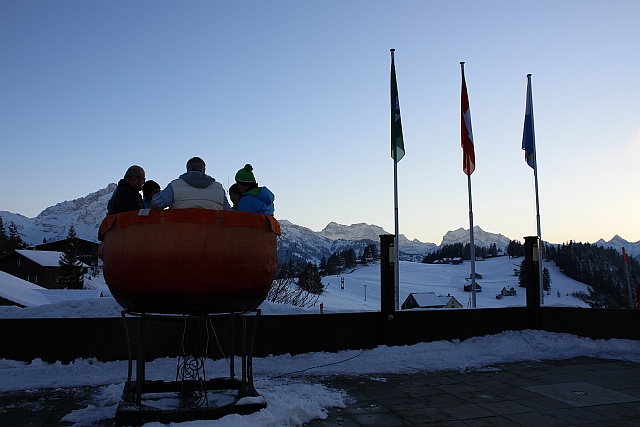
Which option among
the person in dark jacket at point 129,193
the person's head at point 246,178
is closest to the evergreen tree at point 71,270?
the person in dark jacket at point 129,193

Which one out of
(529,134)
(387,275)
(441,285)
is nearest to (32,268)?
(529,134)

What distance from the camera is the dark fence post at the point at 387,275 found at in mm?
7152

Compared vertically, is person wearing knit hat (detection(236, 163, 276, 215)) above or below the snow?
above

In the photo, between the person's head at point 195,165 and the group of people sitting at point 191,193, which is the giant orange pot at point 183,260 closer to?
→ the group of people sitting at point 191,193

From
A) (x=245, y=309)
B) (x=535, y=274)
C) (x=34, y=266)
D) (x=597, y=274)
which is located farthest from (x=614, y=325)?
(x=597, y=274)

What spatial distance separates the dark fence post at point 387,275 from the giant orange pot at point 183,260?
375 cm

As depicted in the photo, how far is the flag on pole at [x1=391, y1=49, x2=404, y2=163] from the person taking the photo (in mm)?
13250

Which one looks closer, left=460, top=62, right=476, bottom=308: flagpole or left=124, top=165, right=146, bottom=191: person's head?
left=124, top=165, right=146, bottom=191: person's head

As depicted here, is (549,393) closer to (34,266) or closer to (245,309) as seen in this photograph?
(245,309)

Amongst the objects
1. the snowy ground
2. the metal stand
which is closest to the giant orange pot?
the metal stand

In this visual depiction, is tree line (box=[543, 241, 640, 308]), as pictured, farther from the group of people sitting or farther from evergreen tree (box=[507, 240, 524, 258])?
the group of people sitting

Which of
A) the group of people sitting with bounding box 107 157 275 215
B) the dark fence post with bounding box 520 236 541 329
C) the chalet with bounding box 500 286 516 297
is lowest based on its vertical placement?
the chalet with bounding box 500 286 516 297

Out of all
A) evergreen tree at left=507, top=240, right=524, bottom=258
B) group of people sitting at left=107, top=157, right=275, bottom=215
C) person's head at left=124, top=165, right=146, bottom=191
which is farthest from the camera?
evergreen tree at left=507, top=240, right=524, bottom=258

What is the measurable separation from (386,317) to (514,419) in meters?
3.28
